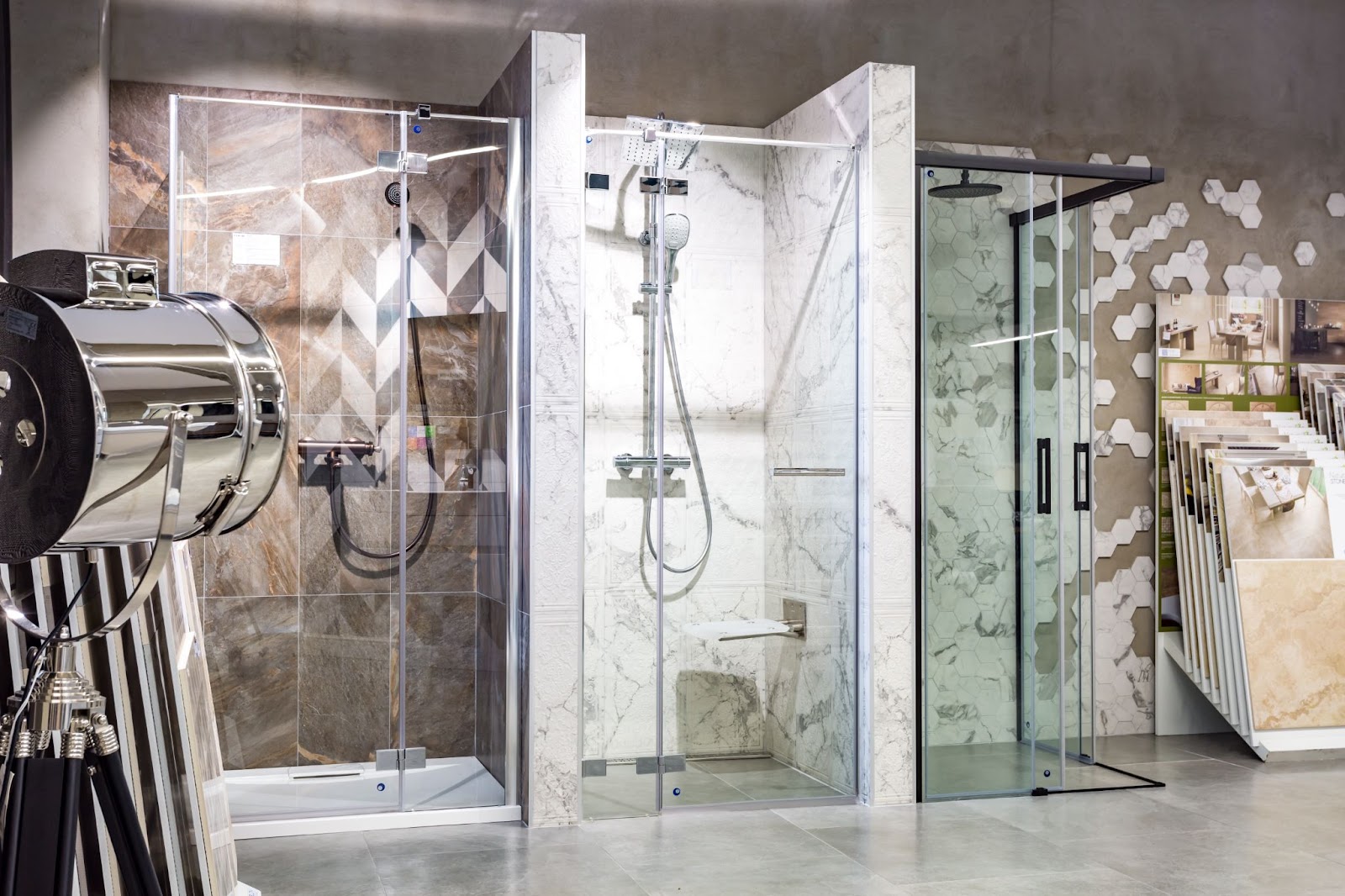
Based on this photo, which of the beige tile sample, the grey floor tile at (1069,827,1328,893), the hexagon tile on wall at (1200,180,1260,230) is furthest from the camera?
the hexagon tile on wall at (1200,180,1260,230)

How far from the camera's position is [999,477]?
13.2 feet

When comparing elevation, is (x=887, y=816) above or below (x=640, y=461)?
below

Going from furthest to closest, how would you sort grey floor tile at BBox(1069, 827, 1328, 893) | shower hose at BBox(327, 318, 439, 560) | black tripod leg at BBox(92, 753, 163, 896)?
1. shower hose at BBox(327, 318, 439, 560)
2. grey floor tile at BBox(1069, 827, 1328, 893)
3. black tripod leg at BBox(92, 753, 163, 896)

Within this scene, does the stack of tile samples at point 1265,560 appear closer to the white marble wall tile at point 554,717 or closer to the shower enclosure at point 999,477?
the shower enclosure at point 999,477

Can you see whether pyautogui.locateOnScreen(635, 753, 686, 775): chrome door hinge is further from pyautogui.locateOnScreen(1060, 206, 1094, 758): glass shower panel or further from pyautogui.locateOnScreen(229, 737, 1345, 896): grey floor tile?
pyautogui.locateOnScreen(1060, 206, 1094, 758): glass shower panel

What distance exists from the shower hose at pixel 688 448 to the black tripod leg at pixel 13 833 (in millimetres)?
2624

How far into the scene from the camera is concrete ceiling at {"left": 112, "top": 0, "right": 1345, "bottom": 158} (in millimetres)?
4152

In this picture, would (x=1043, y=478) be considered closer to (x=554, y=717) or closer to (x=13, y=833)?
(x=554, y=717)

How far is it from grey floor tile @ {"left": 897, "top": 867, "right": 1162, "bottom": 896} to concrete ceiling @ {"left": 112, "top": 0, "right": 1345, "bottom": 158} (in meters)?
2.90

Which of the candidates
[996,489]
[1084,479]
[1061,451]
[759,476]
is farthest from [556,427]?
[1084,479]

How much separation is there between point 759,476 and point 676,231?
0.82 meters

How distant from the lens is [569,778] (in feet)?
11.9

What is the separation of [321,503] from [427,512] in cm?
31

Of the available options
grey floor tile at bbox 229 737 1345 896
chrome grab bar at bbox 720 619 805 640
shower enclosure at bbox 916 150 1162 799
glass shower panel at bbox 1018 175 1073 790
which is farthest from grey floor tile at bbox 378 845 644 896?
glass shower panel at bbox 1018 175 1073 790
